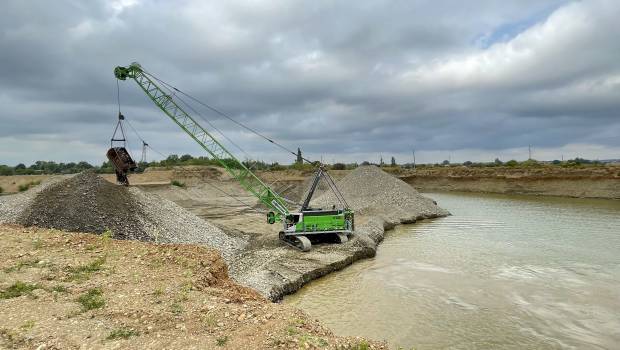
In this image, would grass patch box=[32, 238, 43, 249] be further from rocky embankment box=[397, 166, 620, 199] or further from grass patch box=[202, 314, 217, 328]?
rocky embankment box=[397, 166, 620, 199]

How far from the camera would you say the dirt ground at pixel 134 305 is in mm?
6793

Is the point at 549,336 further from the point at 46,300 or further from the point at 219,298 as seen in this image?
the point at 46,300

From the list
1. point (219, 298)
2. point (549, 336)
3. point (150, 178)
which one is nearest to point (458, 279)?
point (549, 336)

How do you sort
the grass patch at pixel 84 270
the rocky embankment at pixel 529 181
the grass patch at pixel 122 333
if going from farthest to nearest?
1. the rocky embankment at pixel 529 181
2. the grass patch at pixel 84 270
3. the grass patch at pixel 122 333

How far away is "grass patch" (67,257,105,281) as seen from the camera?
9435 mm

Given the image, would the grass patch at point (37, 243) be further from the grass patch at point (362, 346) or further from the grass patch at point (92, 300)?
the grass patch at point (362, 346)

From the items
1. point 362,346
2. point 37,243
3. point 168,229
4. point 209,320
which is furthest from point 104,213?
point 362,346

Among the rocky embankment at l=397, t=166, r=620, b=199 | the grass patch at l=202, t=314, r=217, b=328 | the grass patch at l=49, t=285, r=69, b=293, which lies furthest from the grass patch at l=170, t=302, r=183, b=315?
the rocky embankment at l=397, t=166, r=620, b=199

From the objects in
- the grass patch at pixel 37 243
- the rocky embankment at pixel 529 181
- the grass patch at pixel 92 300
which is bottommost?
the grass patch at pixel 92 300

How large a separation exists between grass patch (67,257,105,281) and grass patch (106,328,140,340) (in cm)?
305

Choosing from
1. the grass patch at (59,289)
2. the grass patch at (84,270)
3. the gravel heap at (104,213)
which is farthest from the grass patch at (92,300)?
the gravel heap at (104,213)

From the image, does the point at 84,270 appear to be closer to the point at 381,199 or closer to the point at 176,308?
the point at 176,308

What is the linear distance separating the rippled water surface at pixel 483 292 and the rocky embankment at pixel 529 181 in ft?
80.9

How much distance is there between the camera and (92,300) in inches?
323
